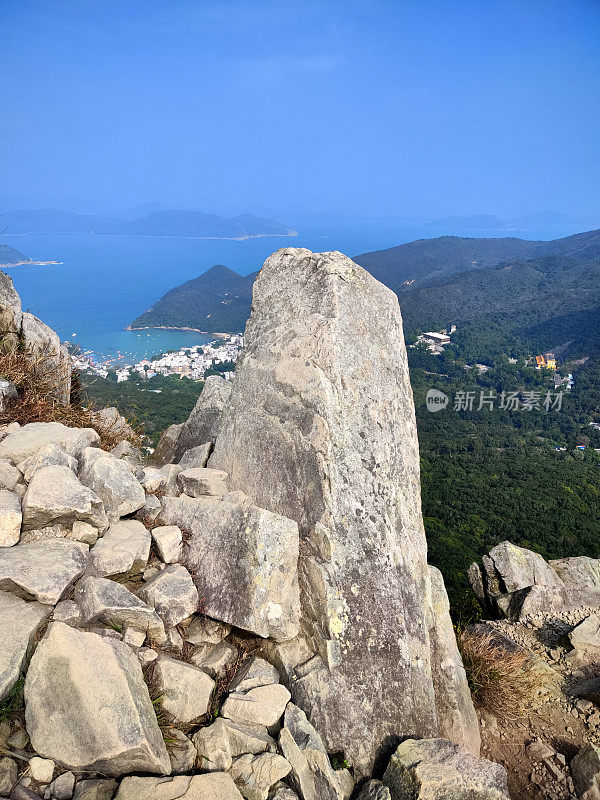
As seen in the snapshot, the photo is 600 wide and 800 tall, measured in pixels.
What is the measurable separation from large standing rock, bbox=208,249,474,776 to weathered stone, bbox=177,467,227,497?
14 centimetres

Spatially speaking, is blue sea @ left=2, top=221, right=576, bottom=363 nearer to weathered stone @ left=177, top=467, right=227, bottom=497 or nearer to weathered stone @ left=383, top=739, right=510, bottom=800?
weathered stone @ left=177, top=467, right=227, bottom=497

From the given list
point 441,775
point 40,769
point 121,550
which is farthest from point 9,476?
point 441,775

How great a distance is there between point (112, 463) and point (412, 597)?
298 centimetres

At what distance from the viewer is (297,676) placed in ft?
13.3

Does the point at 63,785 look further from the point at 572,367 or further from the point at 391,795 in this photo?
the point at 572,367

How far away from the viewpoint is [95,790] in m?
2.78

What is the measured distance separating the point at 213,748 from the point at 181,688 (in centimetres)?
45

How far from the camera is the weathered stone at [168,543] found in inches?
173

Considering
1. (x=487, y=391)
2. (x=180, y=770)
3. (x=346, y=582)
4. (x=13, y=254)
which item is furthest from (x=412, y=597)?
(x=13, y=254)

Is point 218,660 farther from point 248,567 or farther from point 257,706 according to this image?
point 248,567

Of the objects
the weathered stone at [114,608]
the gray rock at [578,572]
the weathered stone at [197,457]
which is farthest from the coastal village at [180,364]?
the weathered stone at [114,608]

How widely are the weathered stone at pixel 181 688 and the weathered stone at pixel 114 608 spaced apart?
0.24 metres

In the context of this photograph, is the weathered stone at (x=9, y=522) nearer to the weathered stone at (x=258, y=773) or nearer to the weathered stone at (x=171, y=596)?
the weathered stone at (x=171, y=596)

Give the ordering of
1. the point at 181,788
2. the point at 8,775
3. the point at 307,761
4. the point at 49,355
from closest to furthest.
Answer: the point at 8,775, the point at 181,788, the point at 307,761, the point at 49,355
